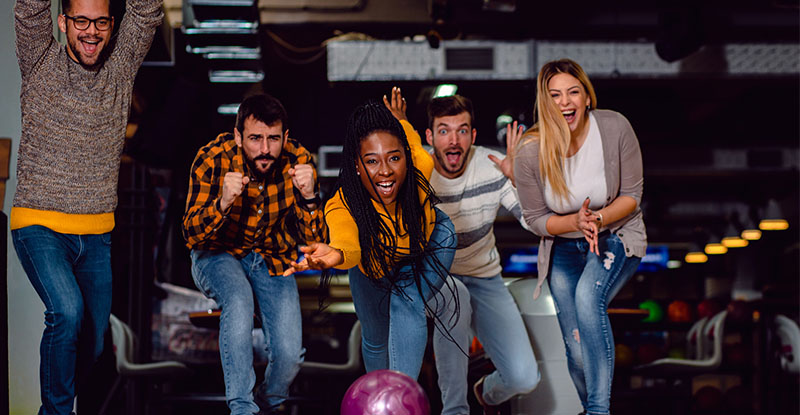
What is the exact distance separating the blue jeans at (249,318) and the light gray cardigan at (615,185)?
1.20 meters

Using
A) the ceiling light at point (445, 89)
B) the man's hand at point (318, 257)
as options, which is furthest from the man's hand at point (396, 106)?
the ceiling light at point (445, 89)

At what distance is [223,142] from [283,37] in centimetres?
516

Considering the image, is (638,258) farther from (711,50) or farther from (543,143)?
(711,50)

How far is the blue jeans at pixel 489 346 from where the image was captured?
3.89 m

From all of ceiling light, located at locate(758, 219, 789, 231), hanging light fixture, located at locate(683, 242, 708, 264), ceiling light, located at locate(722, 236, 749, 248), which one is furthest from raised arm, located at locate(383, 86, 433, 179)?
hanging light fixture, located at locate(683, 242, 708, 264)

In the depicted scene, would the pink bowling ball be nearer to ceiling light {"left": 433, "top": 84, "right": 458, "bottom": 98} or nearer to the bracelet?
the bracelet

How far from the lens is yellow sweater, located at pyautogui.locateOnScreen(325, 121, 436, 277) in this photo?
3.07 metres

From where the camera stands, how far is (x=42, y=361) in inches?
120

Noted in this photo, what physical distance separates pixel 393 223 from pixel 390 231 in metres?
0.04

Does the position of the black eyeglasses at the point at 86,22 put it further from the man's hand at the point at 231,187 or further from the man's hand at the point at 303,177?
the man's hand at the point at 303,177

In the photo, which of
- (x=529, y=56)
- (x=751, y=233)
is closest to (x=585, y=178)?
(x=529, y=56)

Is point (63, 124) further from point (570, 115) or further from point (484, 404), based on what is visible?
point (484, 404)

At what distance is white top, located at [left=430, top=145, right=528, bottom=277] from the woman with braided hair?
630 millimetres

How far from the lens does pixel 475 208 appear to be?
13.3 ft
